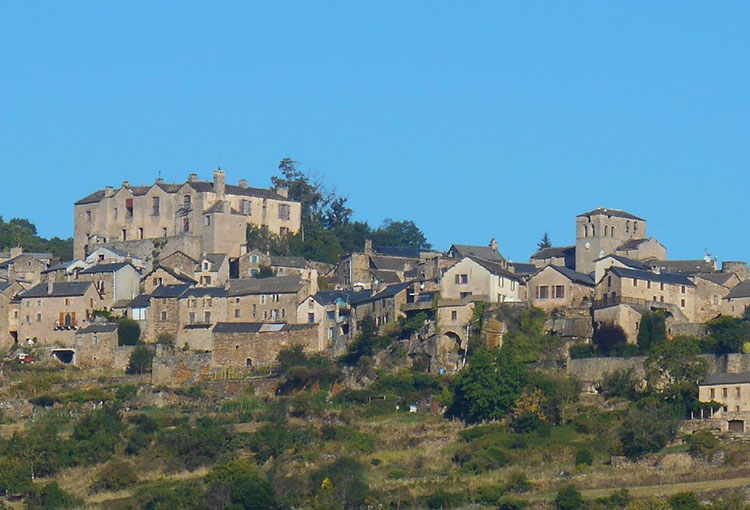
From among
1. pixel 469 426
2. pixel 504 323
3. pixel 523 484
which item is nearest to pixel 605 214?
pixel 504 323

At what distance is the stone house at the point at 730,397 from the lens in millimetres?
67750

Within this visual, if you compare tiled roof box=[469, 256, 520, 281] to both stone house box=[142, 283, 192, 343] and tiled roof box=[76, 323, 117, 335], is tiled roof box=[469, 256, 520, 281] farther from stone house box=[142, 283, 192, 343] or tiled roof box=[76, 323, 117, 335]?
tiled roof box=[76, 323, 117, 335]

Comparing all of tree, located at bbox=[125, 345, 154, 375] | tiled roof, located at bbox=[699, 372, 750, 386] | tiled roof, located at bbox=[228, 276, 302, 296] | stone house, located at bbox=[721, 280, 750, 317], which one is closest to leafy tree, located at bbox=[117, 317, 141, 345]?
tree, located at bbox=[125, 345, 154, 375]

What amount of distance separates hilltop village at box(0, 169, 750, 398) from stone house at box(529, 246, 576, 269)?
138mm

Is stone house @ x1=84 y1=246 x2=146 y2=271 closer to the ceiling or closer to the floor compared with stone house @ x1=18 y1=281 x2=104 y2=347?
closer to the ceiling

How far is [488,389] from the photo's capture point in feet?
234

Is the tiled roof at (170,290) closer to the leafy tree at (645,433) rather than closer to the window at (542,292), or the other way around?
the window at (542,292)

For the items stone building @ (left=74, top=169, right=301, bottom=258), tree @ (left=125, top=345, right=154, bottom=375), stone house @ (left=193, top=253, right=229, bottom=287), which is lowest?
tree @ (left=125, top=345, right=154, bottom=375)

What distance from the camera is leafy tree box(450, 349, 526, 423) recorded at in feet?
233

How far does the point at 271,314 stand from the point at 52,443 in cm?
1411

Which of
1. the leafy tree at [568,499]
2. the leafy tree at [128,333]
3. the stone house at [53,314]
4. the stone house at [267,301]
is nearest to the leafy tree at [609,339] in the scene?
the leafy tree at [568,499]

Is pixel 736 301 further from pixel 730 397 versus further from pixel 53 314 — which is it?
pixel 53 314

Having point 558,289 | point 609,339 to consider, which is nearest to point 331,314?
point 558,289

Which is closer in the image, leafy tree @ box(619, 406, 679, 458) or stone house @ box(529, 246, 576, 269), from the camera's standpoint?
leafy tree @ box(619, 406, 679, 458)
